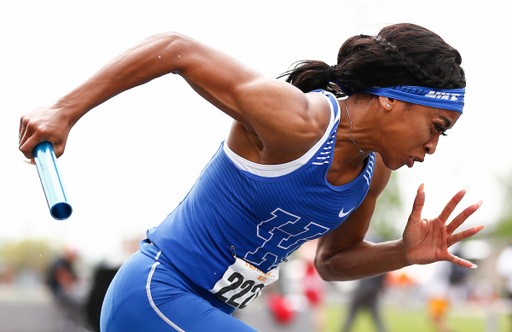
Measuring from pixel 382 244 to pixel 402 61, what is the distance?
0.95m

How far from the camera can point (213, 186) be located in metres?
2.17

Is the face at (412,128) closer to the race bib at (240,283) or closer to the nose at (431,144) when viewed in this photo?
the nose at (431,144)

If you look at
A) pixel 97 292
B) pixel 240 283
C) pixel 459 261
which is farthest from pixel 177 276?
pixel 97 292

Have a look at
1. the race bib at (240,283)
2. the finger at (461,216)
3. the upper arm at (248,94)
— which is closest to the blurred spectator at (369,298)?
the finger at (461,216)

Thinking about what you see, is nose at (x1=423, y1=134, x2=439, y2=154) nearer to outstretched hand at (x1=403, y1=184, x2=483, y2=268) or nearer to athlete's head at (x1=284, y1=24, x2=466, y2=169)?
athlete's head at (x1=284, y1=24, x2=466, y2=169)

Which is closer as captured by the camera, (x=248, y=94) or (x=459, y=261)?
(x=248, y=94)

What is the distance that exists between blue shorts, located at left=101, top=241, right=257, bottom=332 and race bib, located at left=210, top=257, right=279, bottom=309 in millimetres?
94

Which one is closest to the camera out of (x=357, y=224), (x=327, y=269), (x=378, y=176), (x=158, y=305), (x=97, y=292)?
(x=158, y=305)

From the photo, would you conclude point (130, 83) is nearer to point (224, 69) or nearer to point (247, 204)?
point (224, 69)

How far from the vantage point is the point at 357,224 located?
108 inches

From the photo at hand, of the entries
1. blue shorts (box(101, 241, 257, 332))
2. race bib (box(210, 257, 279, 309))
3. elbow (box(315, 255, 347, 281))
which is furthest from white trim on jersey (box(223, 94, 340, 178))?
elbow (box(315, 255, 347, 281))

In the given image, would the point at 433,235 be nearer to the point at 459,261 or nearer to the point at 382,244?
the point at 459,261

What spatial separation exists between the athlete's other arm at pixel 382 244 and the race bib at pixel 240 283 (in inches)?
24.3

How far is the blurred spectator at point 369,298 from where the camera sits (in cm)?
842
